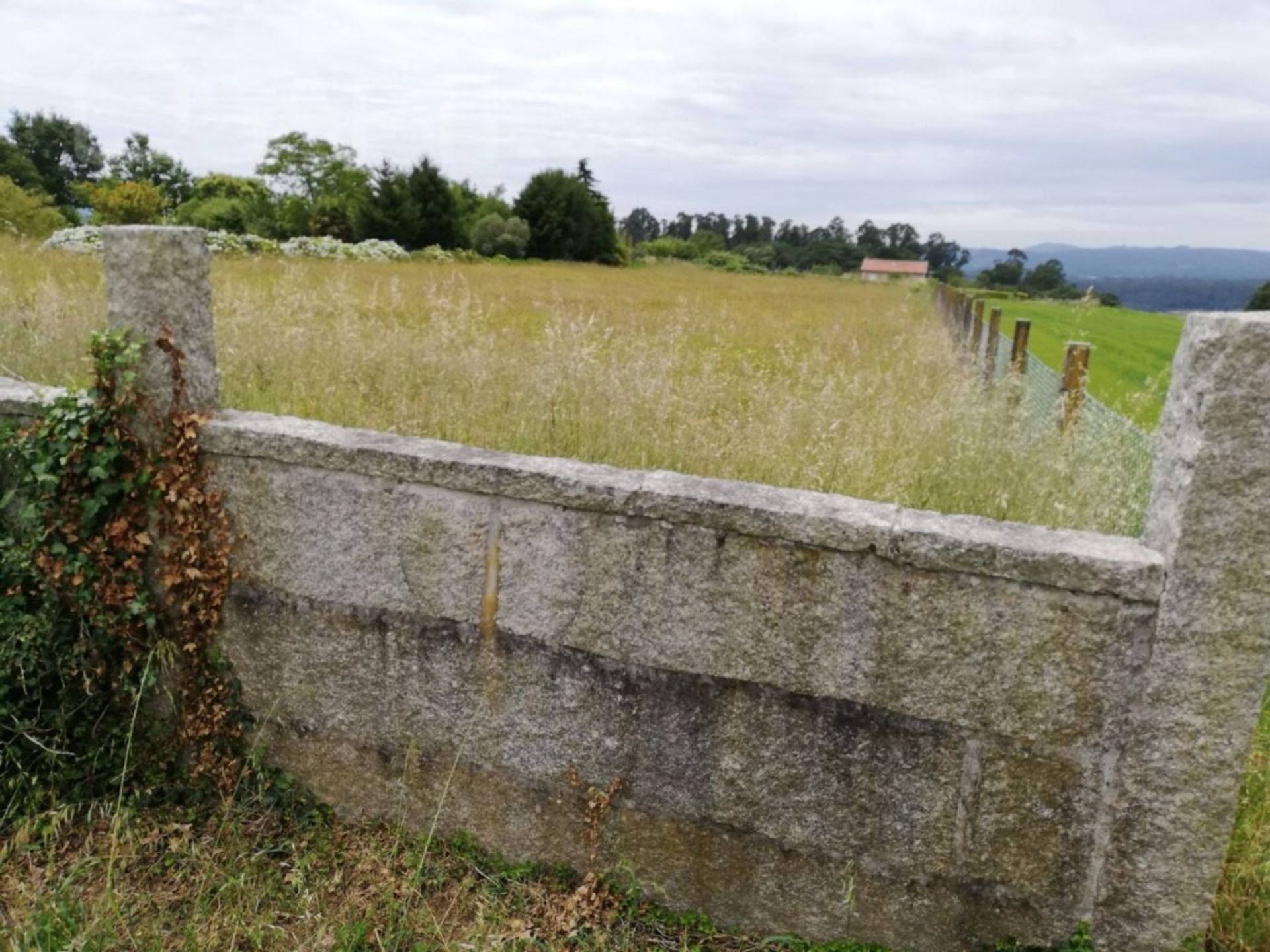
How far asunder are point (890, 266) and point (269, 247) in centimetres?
8048

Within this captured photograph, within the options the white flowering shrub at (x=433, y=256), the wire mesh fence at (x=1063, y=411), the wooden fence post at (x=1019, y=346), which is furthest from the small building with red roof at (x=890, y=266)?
the wooden fence post at (x=1019, y=346)

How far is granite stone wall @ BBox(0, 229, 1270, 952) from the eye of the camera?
198 cm

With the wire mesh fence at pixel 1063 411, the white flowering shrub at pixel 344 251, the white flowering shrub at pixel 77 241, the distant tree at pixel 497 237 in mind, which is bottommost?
the wire mesh fence at pixel 1063 411

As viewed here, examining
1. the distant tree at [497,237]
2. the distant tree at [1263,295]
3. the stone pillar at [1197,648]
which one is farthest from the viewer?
the distant tree at [497,237]

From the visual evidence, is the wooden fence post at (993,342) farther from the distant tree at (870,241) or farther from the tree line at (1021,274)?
the distant tree at (870,241)

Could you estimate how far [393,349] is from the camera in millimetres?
6215

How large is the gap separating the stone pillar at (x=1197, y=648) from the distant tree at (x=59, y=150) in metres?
68.9

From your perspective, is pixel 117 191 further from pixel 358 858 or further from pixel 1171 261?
pixel 1171 261

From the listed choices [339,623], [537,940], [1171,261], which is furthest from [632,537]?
[1171,261]

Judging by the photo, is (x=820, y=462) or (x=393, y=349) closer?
(x=820, y=462)

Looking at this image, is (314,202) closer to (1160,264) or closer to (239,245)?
(239,245)

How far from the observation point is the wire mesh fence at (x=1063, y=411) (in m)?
3.46

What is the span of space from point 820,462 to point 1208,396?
7.59 feet

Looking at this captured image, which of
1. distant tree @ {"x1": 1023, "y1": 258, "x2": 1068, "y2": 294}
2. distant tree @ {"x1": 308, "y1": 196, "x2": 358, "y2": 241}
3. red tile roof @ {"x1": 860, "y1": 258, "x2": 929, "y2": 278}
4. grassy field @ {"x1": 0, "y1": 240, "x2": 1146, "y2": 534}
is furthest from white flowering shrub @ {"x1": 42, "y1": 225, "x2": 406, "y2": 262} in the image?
red tile roof @ {"x1": 860, "y1": 258, "x2": 929, "y2": 278}
